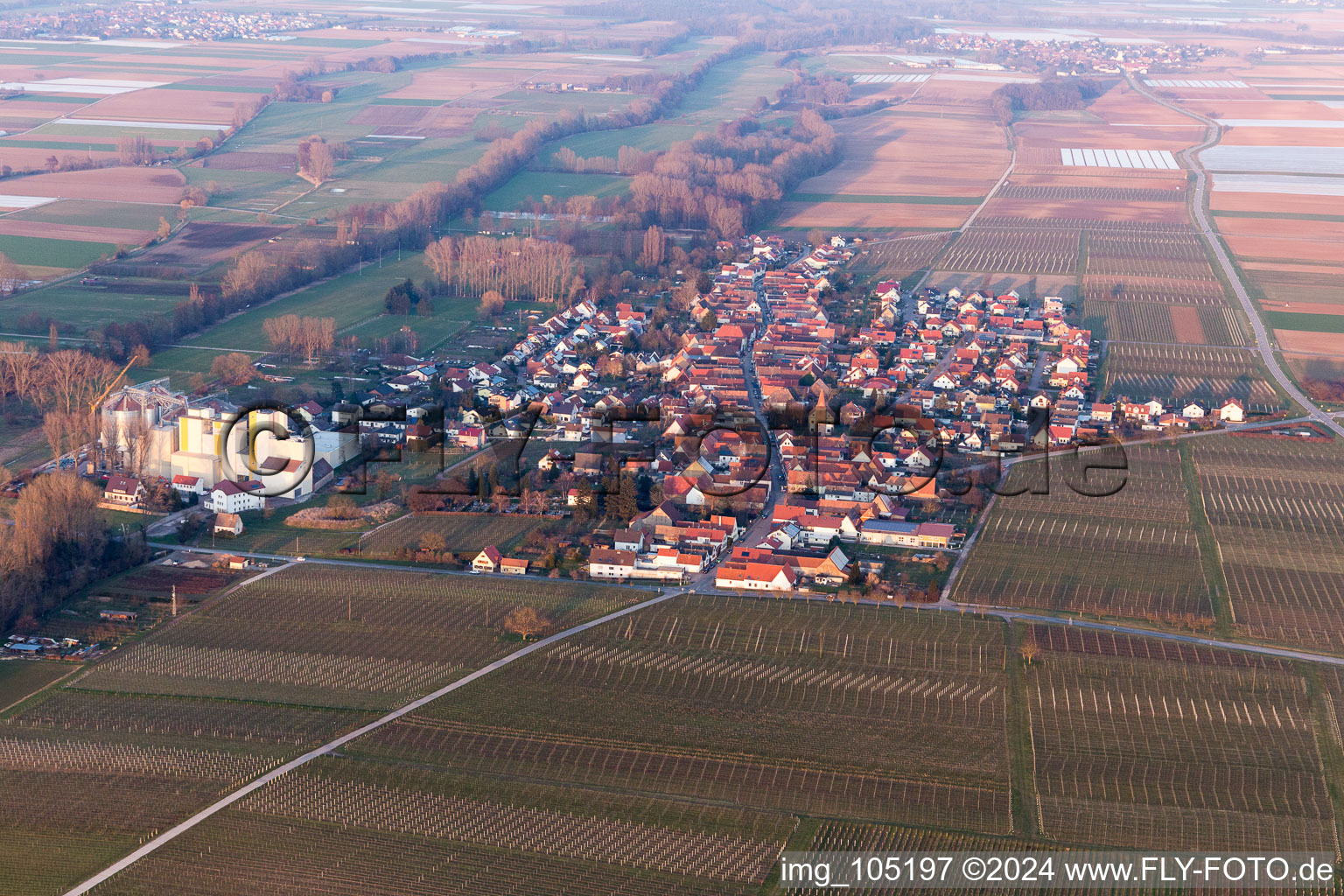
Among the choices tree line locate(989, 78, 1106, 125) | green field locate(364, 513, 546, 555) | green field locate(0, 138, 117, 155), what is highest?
tree line locate(989, 78, 1106, 125)

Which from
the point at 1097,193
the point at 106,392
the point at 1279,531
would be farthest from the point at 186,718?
the point at 1097,193

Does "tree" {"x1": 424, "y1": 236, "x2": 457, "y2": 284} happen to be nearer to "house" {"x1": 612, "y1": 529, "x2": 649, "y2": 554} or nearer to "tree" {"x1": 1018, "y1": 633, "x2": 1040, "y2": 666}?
"house" {"x1": 612, "y1": 529, "x2": 649, "y2": 554}

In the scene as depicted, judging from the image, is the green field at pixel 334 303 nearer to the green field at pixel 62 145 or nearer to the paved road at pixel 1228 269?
the green field at pixel 62 145

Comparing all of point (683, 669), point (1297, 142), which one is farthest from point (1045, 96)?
point (683, 669)

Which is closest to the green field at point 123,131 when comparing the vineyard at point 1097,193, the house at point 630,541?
the vineyard at point 1097,193

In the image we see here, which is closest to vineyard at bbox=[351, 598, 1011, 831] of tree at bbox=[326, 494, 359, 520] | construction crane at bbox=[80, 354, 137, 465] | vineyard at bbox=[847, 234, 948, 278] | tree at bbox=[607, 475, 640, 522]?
tree at bbox=[607, 475, 640, 522]
